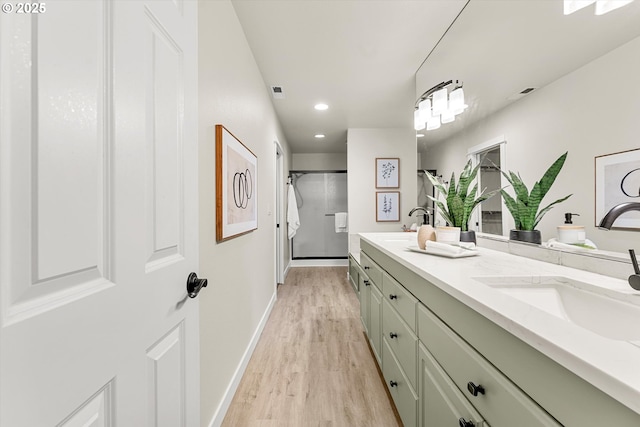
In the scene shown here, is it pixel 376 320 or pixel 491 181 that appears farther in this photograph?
pixel 376 320

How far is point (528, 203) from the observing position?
1322 millimetres

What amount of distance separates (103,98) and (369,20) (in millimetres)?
1871

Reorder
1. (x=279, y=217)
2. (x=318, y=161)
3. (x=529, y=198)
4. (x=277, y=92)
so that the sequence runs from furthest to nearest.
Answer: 1. (x=318, y=161)
2. (x=279, y=217)
3. (x=277, y=92)
4. (x=529, y=198)

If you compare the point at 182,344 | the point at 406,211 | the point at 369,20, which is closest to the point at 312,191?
the point at 406,211

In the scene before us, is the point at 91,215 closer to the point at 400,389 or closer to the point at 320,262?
the point at 400,389

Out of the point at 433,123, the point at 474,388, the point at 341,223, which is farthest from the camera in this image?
the point at 341,223

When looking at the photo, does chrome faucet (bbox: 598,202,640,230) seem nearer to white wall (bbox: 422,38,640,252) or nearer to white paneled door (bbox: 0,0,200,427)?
white wall (bbox: 422,38,640,252)

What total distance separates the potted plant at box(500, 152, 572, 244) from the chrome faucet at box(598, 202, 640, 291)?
174 millimetres

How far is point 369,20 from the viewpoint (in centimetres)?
186

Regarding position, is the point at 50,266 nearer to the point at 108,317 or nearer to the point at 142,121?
the point at 108,317

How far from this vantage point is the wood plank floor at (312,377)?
5.04ft

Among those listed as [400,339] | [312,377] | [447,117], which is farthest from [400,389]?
[447,117]

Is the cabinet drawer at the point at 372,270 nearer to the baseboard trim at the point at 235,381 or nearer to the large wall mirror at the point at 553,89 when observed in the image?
the large wall mirror at the point at 553,89

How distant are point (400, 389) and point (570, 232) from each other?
1.04 m
